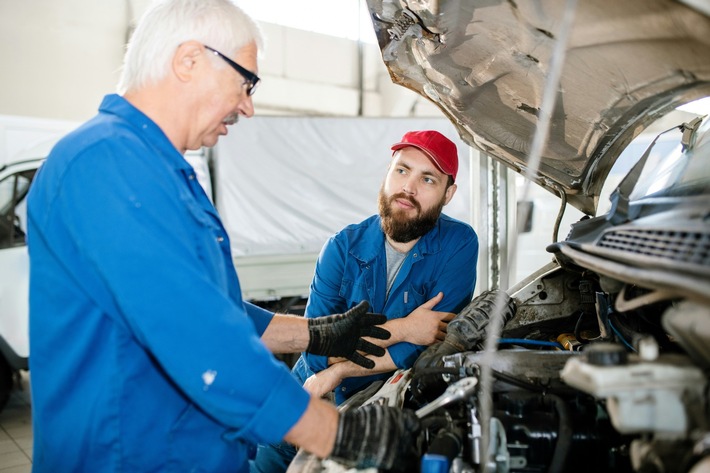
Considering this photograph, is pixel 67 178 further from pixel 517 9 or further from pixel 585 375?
pixel 517 9

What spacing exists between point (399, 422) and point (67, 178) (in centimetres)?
92

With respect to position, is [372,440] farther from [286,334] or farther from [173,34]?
[173,34]

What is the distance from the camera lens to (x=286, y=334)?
1.87 metres

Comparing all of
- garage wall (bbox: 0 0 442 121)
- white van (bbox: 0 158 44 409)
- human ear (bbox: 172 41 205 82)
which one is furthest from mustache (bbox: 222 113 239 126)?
garage wall (bbox: 0 0 442 121)

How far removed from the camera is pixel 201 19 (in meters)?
1.35

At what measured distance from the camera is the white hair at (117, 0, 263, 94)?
1.33 meters

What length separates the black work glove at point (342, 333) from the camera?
1.89 metres

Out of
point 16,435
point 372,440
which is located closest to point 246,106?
point 372,440

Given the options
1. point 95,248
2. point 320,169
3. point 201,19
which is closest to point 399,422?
point 95,248

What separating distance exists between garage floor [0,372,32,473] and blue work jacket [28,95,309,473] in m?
2.57

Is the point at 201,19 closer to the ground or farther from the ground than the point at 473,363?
farther from the ground

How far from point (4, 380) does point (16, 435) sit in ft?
1.67

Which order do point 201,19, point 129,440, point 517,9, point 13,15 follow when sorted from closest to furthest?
point 129,440 → point 201,19 → point 517,9 → point 13,15

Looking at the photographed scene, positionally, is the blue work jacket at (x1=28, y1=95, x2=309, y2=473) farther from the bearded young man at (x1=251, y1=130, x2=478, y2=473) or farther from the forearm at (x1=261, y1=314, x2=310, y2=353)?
the bearded young man at (x1=251, y1=130, x2=478, y2=473)
